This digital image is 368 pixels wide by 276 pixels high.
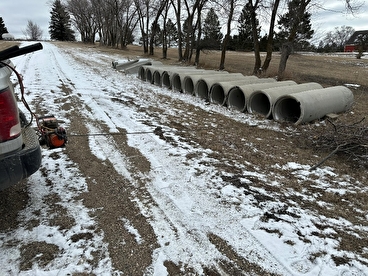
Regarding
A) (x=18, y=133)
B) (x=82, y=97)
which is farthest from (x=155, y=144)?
(x=82, y=97)

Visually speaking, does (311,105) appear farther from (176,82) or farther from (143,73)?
(143,73)

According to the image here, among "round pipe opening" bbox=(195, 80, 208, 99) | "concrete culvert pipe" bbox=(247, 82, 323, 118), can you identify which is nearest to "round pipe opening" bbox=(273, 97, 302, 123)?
"concrete culvert pipe" bbox=(247, 82, 323, 118)

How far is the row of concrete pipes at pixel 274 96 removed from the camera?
21.3 ft

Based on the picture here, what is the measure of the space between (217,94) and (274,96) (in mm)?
2403

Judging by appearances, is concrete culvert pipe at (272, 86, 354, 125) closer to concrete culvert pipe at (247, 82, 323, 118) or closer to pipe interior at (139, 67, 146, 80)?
concrete culvert pipe at (247, 82, 323, 118)

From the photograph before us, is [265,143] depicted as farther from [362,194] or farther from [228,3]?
[228,3]

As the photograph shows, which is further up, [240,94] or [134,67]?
[134,67]

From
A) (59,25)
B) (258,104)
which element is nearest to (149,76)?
(258,104)

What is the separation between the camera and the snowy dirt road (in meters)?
2.34

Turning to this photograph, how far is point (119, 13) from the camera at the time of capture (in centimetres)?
4112

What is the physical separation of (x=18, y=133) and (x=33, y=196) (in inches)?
45.5

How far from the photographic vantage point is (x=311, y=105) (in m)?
6.30

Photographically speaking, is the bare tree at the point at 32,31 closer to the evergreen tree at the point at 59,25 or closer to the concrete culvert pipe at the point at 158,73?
the evergreen tree at the point at 59,25

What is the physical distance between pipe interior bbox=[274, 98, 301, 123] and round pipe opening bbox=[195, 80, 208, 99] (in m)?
2.82
